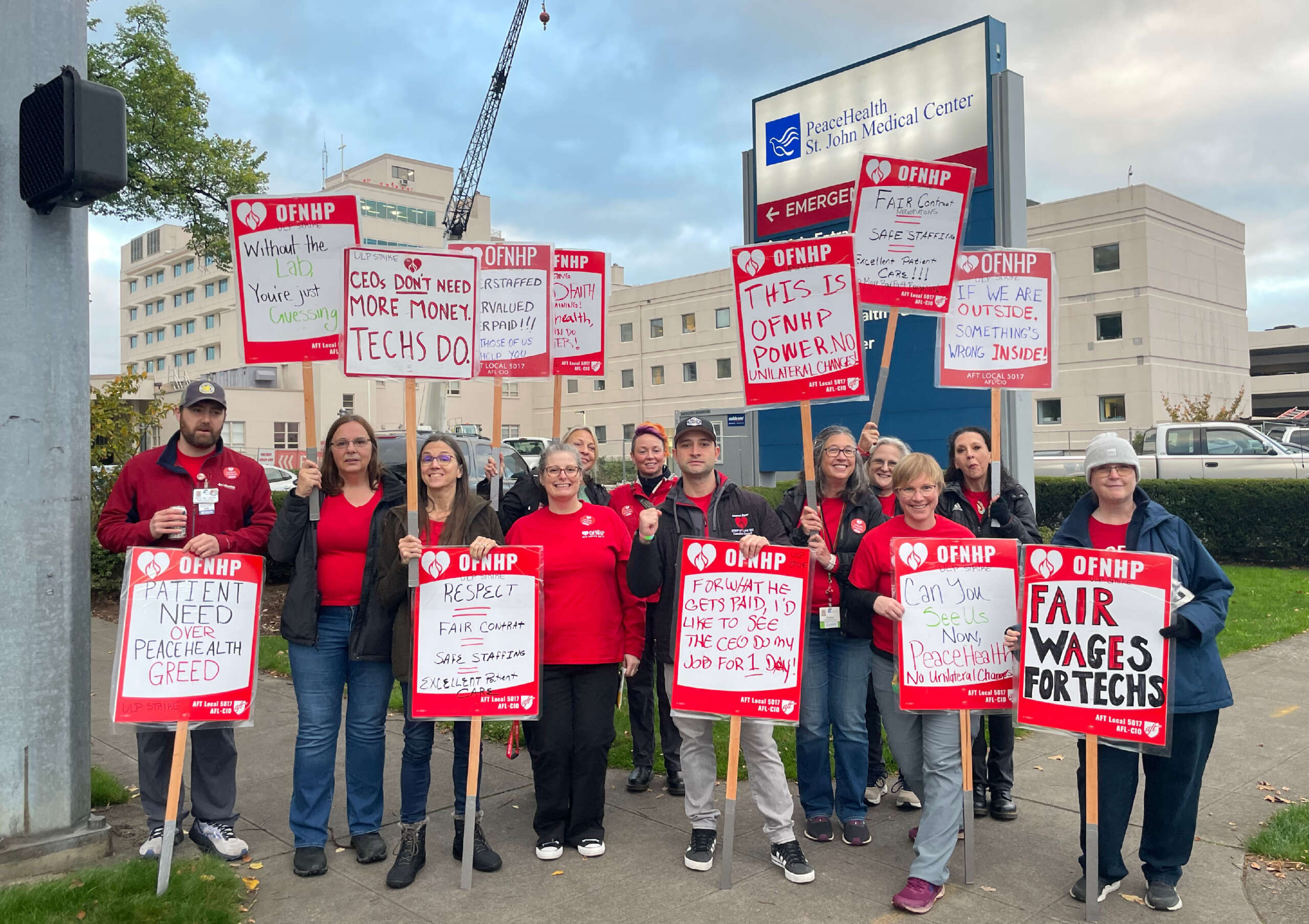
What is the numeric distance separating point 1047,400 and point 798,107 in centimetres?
3974

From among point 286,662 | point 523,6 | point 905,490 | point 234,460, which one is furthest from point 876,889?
point 523,6

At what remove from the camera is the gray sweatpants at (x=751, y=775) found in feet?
15.1

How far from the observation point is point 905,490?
184 inches

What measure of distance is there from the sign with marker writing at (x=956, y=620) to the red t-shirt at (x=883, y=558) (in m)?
0.13

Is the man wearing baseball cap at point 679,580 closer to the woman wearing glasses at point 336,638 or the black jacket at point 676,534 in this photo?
the black jacket at point 676,534

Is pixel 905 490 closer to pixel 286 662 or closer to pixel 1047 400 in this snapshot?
pixel 286 662

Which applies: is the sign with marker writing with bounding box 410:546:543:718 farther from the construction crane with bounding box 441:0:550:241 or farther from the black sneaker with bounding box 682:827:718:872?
the construction crane with bounding box 441:0:550:241

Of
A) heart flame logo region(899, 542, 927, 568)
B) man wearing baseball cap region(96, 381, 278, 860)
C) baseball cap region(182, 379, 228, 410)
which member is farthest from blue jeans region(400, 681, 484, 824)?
heart flame logo region(899, 542, 927, 568)

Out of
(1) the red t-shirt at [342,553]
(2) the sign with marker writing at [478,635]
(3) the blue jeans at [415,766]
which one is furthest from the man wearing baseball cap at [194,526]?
(2) the sign with marker writing at [478,635]

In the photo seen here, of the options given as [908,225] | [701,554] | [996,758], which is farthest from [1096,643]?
[908,225]

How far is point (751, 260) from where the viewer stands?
16.8ft

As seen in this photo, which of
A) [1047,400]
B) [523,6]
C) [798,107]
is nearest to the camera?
[798,107]

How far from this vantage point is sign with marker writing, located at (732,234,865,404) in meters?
5.00

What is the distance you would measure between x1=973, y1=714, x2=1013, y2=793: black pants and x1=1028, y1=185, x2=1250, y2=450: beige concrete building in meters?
42.1
